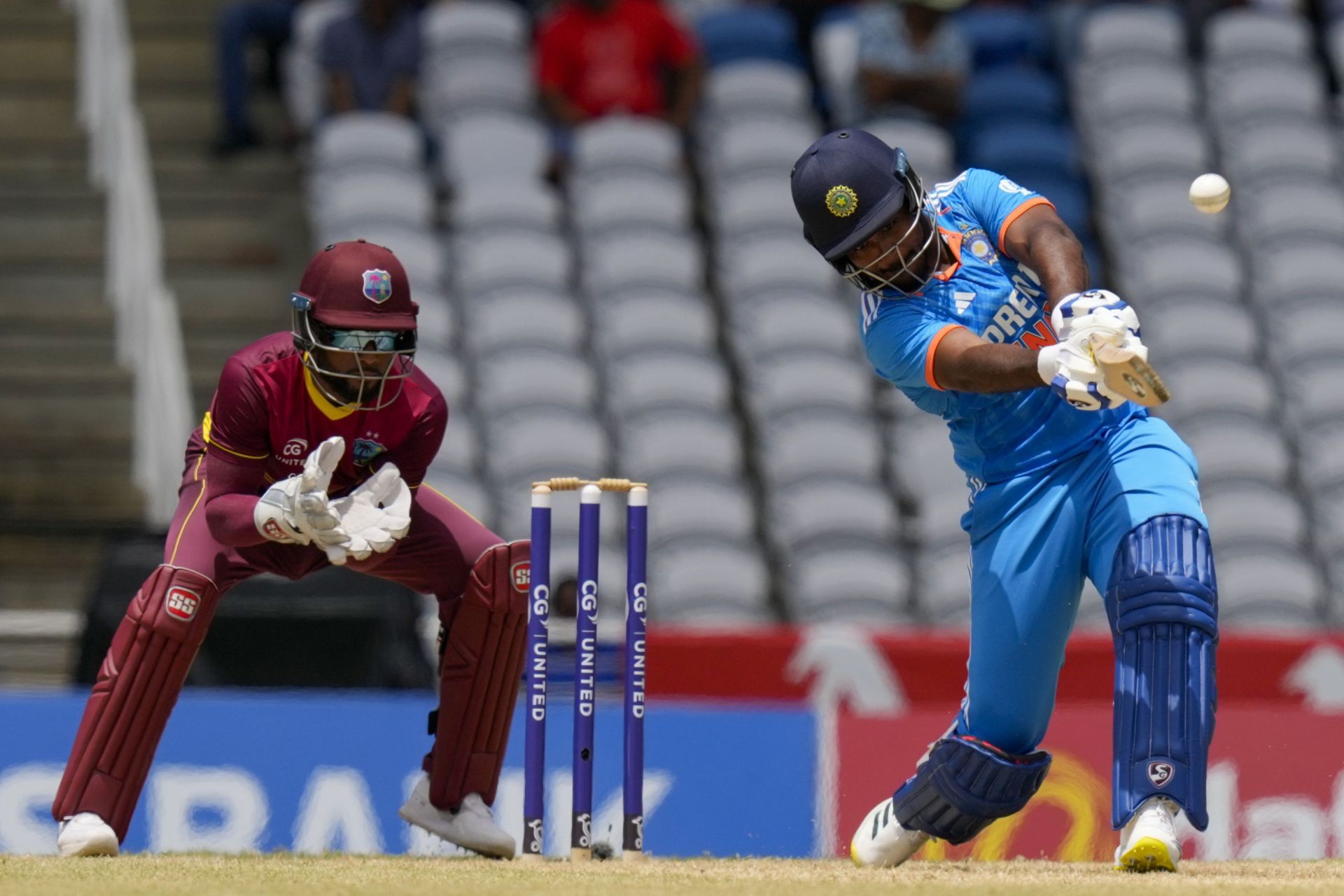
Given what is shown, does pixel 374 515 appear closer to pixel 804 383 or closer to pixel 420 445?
pixel 420 445

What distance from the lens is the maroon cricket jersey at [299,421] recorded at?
521cm

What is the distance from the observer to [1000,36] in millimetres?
11531

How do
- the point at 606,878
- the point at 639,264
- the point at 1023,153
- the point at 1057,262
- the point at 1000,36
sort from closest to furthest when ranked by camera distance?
1. the point at 606,878
2. the point at 1057,262
3. the point at 639,264
4. the point at 1023,153
5. the point at 1000,36

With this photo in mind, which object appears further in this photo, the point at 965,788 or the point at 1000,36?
the point at 1000,36

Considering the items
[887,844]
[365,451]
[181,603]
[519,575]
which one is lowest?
[887,844]

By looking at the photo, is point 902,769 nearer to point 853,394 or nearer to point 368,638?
point 368,638

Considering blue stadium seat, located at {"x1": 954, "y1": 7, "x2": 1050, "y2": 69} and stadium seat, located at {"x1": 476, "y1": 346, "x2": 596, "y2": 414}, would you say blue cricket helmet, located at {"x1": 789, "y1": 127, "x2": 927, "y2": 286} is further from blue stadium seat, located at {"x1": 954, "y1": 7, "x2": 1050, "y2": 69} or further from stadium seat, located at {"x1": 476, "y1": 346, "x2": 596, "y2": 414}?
blue stadium seat, located at {"x1": 954, "y1": 7, "x2": 1050, "y2": 69}

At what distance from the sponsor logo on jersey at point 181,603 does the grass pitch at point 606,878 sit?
58 centimetres

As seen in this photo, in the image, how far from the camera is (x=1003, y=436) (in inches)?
198

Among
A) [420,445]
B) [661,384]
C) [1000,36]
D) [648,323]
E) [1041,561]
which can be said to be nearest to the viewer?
[1041,561]

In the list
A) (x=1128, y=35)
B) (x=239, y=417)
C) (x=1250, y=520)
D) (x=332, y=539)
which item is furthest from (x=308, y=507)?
(x=1128, y=35)

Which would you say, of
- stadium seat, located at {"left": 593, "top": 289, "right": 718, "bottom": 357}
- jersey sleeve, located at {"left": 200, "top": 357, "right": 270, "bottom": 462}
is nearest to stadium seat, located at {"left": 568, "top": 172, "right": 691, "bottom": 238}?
stadium seat, located at {"left": 593, "top": 289, "right": 718, "bottom": 357}

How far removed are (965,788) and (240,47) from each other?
709cm

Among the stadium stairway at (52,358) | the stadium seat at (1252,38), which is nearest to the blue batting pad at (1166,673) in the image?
the stadium stairway at (52,358)
